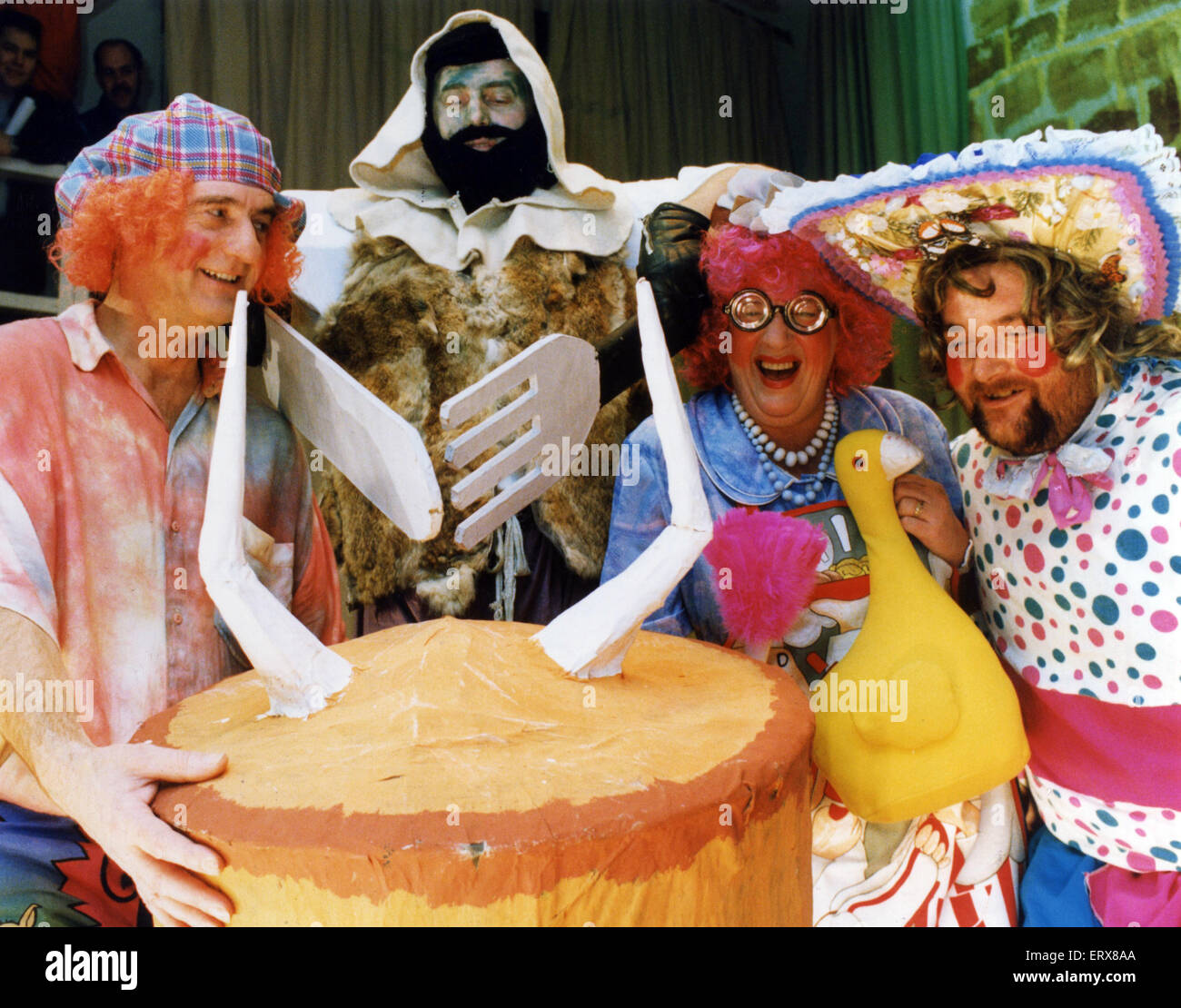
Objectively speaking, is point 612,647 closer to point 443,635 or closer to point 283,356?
point 443,635

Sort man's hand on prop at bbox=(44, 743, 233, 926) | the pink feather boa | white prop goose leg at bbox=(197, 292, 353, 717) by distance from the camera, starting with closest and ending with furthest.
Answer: man's hand on prop at bbox=(44, 743, 233, 926) < white prop goose leg at bbox=(197, 292, 353, 717) < the pink feather boa

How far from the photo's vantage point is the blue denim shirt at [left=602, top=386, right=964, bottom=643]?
6.30 ft

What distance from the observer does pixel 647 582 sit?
144 centimetres

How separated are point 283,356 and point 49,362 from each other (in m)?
0.38

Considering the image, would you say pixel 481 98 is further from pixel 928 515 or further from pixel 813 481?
pixel 928 515

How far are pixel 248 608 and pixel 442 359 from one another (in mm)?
781

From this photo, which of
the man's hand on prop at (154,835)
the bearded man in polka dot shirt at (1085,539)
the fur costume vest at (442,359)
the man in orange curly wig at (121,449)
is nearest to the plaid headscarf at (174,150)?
the man in orange curly wig at (121,449)

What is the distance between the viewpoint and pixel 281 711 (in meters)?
1.39

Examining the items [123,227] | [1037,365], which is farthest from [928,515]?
[123,227]

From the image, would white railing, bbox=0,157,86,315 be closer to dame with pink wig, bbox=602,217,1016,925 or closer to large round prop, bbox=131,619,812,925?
large round prop, bbox=131,619,812,925

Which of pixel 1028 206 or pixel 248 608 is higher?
pixel 1028 206

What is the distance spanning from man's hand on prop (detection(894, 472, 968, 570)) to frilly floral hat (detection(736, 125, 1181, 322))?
1.24 ft

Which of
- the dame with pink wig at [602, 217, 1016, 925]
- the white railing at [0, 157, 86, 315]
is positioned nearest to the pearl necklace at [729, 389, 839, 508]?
the dame with pink wig at [602, 217, 1016, 925]

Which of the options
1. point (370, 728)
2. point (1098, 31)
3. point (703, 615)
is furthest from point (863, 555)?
point (1098, 31)
